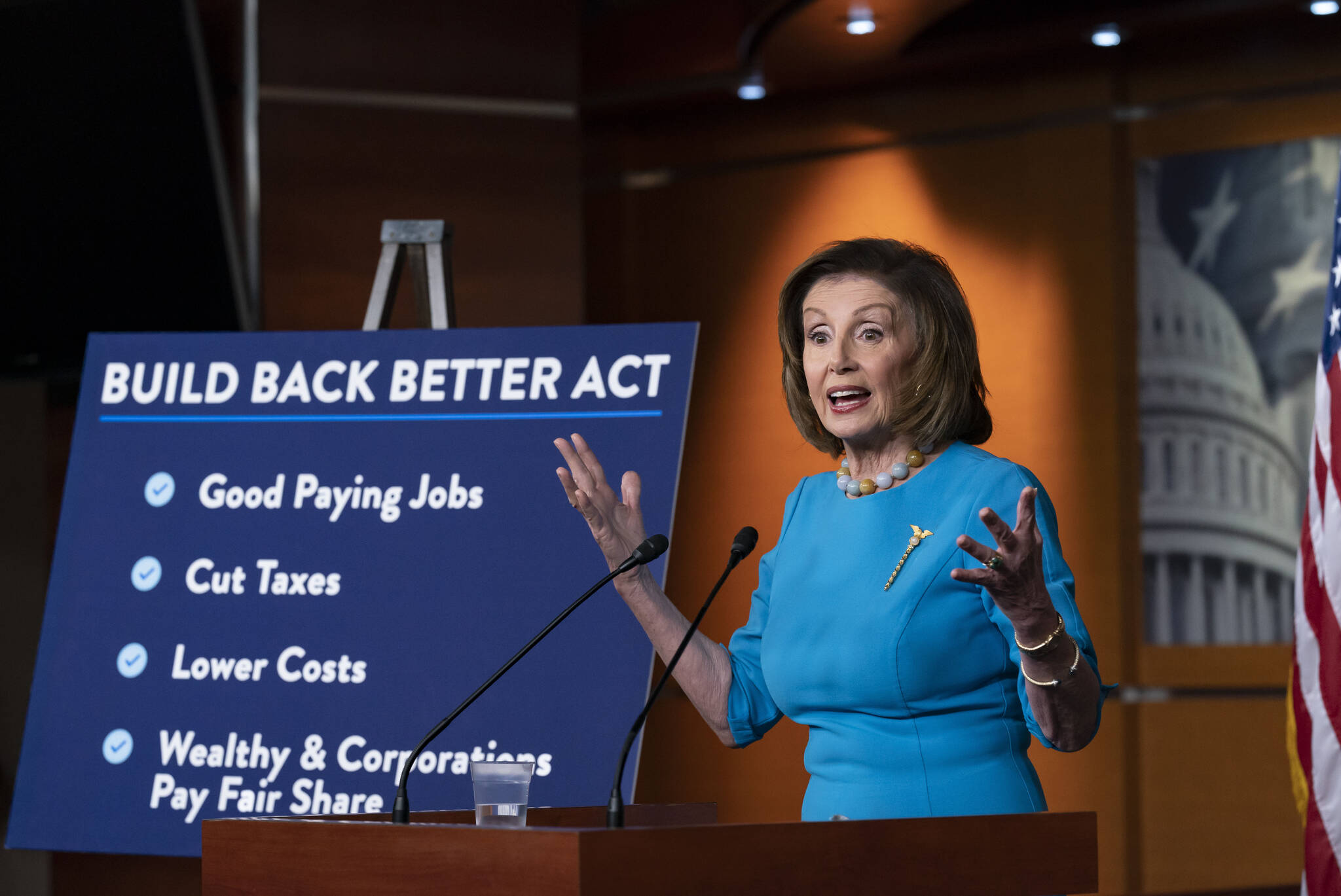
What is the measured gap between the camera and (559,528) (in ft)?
8.60

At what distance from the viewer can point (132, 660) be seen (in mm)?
2760

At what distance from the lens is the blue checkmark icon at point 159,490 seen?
9.25 feet

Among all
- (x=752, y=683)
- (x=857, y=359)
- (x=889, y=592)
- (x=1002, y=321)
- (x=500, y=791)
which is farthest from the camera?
(x=1002, y=321)

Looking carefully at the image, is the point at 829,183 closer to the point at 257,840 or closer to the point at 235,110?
the point at 235,110

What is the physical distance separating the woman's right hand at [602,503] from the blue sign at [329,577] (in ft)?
1.61

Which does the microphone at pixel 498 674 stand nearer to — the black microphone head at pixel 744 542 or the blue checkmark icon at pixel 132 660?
the black microphone head at pixel 744 542

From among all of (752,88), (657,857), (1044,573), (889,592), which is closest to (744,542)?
(889,592)

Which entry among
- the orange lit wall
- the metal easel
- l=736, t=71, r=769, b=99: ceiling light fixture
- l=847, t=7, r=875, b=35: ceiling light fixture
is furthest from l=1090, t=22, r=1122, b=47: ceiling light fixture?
the metal easel

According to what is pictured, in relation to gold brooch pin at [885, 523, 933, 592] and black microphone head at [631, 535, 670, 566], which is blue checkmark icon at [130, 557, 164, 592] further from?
gold brooch pin at [885, 523, 933, 592]

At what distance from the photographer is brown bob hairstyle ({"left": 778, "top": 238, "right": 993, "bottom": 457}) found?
1846mm

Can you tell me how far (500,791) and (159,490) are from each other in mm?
1539

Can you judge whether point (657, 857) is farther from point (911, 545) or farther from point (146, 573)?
point (146, 573)

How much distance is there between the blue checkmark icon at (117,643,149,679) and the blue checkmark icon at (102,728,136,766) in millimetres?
102

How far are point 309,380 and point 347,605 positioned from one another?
43 cm
